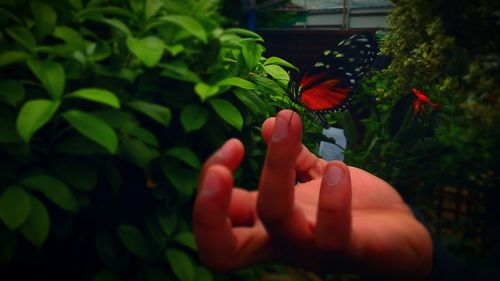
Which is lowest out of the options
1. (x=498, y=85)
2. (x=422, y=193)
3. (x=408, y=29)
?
(x=422, y=193)

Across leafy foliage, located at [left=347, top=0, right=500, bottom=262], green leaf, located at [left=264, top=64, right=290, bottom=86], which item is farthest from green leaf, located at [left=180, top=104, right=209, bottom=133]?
leafy foliage, located at [left=347, top=0, right=500, bottom=262]

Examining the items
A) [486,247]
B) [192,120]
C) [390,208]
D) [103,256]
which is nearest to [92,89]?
[192,120]

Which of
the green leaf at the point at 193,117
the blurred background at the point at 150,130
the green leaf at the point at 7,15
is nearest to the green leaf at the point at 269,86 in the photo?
the blurred background at the point at 150,130

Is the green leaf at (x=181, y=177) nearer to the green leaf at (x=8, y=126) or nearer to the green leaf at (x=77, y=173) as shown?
the green leaf at (x=77, y=173)

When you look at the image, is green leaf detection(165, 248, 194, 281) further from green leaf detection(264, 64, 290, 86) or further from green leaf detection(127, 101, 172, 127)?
green leaf detection(264, 64, 290, 86)

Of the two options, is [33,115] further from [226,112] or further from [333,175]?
[333,175]

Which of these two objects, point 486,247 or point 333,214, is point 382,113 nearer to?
point 486,247
